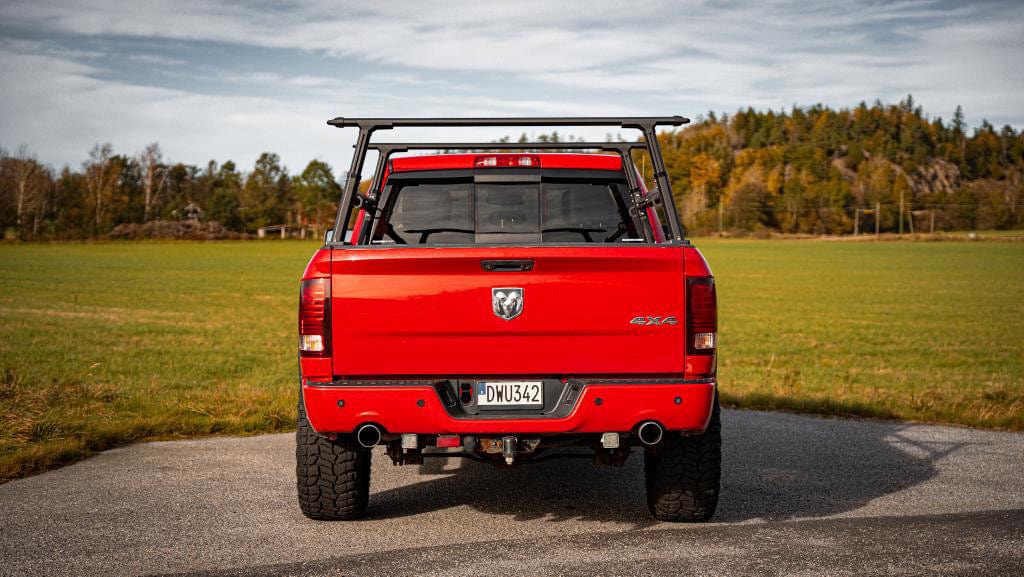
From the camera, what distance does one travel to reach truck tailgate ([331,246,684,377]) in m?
4.05

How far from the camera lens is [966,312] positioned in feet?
80.6

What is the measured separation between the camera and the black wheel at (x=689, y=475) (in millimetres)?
4602

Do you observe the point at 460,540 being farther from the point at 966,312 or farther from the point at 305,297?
the point at 966,312

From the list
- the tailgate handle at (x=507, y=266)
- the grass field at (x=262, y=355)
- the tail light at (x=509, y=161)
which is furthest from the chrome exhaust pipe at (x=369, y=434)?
the grass field at (x=262, y=355)

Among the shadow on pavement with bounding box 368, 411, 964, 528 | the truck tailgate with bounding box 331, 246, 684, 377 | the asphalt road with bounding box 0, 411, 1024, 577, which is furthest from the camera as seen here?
the shadow on pavement with bounding box 368, 411, 964, 528

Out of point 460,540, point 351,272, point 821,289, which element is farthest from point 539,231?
point 821,289

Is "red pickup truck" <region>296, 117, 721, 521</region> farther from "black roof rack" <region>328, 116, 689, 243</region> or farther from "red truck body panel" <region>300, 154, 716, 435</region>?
"black roof rack" <region>328, 116, 689, 243</region>

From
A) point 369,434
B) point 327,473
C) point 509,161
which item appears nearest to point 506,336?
point 369,434

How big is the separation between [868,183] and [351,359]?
632ft

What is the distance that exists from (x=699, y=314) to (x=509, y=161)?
5.41 ft

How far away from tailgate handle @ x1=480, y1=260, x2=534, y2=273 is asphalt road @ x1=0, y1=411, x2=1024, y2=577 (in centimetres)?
122

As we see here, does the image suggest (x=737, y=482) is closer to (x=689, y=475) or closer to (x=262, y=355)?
(x=689, y=475)

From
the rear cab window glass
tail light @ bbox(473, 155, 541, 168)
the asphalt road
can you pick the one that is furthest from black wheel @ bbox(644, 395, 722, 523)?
tail light @ bbox(473, 155, 541, 168)

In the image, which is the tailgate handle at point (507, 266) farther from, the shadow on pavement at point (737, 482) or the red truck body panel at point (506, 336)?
the shadow on pavement at point (737, 482)
